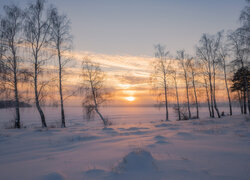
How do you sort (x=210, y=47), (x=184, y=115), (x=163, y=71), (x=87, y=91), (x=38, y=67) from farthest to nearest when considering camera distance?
(x=184, y=115)
(x=163, y=71)
(x=210, y=47)
(x=87, y=91)
(x=38, y=67)

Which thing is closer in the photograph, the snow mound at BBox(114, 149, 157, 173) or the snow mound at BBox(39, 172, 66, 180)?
the snow mound at BBox(39, 172, 66, 180)

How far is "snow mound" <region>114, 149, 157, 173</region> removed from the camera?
2.98 m

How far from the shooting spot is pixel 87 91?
1661cm

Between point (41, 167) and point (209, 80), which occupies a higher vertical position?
point (209, 80)

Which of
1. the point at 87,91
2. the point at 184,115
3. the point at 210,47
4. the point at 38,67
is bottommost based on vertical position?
the point at 184,115

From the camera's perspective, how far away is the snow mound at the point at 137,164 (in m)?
2.98

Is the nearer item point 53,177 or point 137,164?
point 53,177

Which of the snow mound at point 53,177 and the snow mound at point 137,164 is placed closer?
the snow mound at point 53,177

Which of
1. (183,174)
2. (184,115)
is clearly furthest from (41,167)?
(184,115)

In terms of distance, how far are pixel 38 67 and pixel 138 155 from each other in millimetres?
11339

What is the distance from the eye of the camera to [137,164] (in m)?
3.15

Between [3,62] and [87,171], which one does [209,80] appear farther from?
[3,62]

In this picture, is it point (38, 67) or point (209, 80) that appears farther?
point (209, 80)

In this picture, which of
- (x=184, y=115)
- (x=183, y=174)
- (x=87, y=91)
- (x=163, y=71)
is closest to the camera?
(x=183, y=174)
